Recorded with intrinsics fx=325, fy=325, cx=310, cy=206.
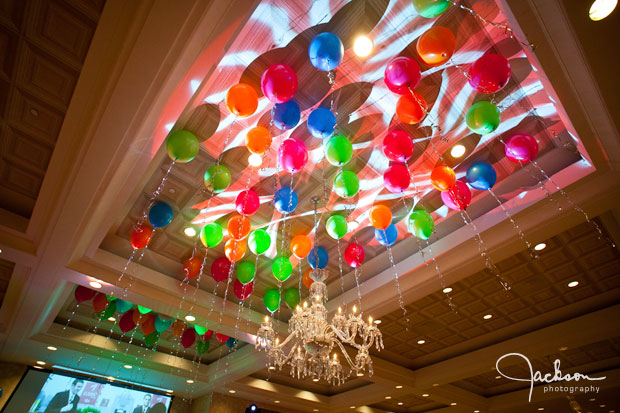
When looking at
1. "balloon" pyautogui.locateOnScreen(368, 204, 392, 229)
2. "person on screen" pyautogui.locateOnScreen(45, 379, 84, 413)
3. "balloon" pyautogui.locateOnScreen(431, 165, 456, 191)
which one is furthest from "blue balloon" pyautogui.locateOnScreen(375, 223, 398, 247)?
"person on screen" pyautogui.locateOnScreen(45, 379, 84, 413)

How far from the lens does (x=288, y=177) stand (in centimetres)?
373

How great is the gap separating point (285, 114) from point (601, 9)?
2.16m

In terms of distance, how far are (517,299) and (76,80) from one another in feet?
20.3

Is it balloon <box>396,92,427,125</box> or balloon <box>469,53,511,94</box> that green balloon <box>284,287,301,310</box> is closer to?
balloon <box>396,92,427,125</box>

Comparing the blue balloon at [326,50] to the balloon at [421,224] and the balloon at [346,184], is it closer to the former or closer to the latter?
the balloon at [346,184]

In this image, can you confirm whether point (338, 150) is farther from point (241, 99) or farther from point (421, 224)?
point (421, 224)

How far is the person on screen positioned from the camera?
6379 millimetres

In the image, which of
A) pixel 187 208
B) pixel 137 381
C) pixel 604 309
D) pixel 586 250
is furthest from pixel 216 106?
pixel 137 381

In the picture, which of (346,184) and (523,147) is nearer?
(523,147)

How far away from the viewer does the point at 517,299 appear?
504 cm

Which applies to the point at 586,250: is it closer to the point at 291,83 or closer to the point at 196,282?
the point at 291,83

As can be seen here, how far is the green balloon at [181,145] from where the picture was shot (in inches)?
113

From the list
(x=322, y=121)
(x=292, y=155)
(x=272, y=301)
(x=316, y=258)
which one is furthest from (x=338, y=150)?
(x=272, y=301)

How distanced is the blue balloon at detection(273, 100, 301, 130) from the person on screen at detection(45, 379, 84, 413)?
746 cm
